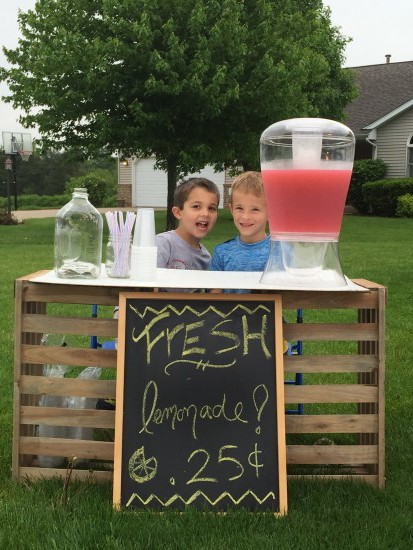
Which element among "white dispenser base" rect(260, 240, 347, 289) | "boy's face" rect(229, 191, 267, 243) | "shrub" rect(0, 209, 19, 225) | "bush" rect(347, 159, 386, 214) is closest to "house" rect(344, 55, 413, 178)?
"bush" rect(347, 159, 386, 214)

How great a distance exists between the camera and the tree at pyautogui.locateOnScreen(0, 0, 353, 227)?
16.8 meters

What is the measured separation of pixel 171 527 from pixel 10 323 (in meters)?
4.34

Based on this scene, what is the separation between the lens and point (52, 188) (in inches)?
2233

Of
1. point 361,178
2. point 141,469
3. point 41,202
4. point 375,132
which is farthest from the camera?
point 41,202

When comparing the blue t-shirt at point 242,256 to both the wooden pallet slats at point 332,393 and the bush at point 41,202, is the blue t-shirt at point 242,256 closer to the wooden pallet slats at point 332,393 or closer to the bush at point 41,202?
the wooden pallet slats at point 332,393

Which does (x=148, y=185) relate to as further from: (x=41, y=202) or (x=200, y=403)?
(x=200, y=403)

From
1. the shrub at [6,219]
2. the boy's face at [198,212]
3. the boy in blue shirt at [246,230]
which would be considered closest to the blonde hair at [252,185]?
the boy in blue shirt at [246,230]

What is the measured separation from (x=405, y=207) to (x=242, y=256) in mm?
20479

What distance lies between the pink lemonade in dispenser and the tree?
45.6 ft

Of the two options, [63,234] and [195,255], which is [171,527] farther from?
[195,255]

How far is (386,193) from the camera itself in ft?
80.0

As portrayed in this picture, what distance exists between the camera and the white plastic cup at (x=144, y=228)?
9.50 ft

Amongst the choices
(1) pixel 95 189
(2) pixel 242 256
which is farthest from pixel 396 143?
(2) pixel 242 256

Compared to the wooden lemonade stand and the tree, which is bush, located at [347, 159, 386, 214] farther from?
the wooden lemonade stand
